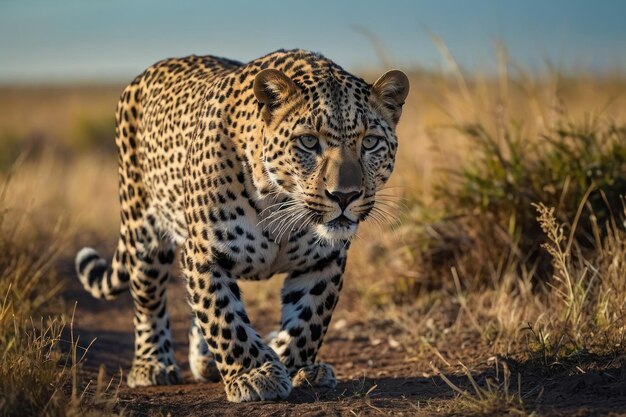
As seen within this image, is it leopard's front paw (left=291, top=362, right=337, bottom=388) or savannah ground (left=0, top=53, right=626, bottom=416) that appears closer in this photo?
savannah ground (left=0, top=53, right=626, bottom=416)

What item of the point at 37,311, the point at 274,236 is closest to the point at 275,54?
the point at 274,236

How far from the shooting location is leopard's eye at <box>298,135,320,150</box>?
14.6ft

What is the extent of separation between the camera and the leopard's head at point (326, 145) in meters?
4.36

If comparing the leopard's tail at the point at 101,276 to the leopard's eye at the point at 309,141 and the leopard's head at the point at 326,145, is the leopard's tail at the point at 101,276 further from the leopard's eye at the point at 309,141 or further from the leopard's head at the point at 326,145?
the leopard's eye at the point at 309,141

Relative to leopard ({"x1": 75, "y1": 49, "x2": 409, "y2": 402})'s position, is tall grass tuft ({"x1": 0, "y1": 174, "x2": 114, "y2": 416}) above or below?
below

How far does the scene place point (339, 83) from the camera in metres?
4.61

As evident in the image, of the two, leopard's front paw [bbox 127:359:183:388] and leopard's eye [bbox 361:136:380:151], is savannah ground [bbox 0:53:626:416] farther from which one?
leopard's eye [bbox 361:136:380:151]

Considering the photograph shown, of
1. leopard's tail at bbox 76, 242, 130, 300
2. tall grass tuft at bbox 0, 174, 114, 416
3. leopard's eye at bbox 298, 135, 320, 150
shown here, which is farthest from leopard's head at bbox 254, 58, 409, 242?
leopard's tail at bbox 76, 242, 130, 300

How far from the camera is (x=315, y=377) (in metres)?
5.06

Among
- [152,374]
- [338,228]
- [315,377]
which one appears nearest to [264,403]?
[315,377]

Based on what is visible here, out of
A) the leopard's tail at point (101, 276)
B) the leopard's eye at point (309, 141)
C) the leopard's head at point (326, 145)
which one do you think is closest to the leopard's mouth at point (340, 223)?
the leopard's head at point (326, 145)

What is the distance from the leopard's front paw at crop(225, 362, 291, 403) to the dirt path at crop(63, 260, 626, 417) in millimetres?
56

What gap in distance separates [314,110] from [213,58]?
2133mm

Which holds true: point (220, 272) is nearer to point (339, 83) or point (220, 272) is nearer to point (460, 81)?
point (339, 83)
